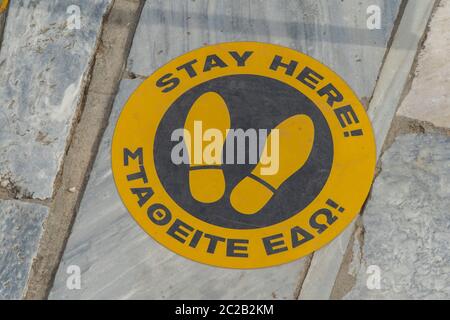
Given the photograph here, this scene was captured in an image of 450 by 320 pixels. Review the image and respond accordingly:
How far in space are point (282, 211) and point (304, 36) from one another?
2.58 ft

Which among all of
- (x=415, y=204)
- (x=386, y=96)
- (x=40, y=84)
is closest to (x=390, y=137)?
(x=386, y=96)

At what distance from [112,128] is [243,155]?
0.57 m

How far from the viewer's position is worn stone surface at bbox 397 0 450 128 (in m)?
2.97

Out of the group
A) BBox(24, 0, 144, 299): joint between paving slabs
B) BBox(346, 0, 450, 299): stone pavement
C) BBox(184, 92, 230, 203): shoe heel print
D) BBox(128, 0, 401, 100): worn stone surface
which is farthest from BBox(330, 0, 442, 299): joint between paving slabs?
BBox(24, 0, 144, 299): joint between paving slabs

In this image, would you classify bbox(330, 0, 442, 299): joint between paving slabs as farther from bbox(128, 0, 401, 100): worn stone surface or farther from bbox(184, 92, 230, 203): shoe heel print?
bbox(184, 92, 230, 203): shoe heel print

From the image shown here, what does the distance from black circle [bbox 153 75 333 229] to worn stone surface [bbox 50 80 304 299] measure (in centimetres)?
20

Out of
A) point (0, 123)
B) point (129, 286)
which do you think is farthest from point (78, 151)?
point (129, 286)

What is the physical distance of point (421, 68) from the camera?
301 centimetres

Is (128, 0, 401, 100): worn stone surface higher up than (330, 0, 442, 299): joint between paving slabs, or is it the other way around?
(128, 0, 401, 100): worn stone surface

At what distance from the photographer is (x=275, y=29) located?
3061 mm

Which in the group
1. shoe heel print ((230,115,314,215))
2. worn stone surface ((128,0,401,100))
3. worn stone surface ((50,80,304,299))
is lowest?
worn stone surface ((50,80,304,299))

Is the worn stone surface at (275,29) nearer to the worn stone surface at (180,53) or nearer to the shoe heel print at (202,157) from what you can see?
the worn stone surface at (180,53)
